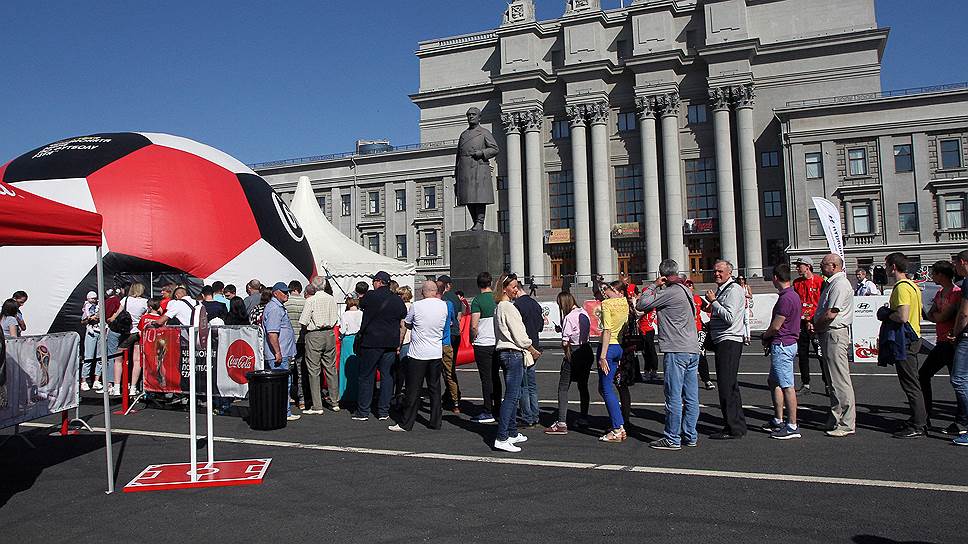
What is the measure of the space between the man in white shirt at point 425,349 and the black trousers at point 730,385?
132 inches

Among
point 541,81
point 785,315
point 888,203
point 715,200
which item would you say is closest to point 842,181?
point 888,203

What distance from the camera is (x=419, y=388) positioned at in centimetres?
891

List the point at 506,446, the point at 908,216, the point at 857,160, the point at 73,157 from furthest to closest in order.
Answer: the point at 857,160, the point at 908,216, the point at 73,157, the point at 506,446

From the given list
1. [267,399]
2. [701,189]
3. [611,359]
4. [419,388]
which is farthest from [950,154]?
[267,399]

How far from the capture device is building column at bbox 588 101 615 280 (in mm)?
54094

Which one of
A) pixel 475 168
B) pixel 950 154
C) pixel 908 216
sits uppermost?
pixel 950 154

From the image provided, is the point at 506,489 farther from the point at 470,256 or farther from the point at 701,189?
the point at 701,189

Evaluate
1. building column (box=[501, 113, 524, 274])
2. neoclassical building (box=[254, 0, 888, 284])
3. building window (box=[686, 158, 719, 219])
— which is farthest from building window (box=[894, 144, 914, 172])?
building column (box=[501, 113, 524, 274])

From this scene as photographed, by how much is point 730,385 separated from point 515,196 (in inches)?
1942

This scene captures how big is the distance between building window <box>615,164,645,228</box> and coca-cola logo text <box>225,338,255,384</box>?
47.8 m

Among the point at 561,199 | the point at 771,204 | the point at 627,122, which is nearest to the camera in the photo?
the point at 771,204

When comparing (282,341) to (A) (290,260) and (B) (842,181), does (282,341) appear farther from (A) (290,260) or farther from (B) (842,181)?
(B) (842,181)

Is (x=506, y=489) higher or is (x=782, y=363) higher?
(x=782, y=363)

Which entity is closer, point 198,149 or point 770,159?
point 198,149
